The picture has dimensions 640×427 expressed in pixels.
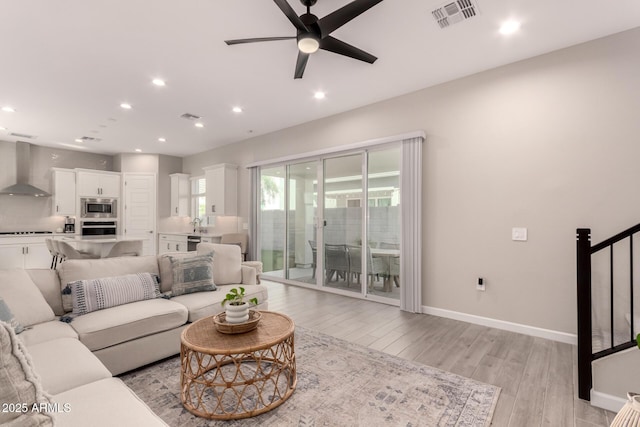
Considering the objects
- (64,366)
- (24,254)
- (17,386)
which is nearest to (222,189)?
(24,254)

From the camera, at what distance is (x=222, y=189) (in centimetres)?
663

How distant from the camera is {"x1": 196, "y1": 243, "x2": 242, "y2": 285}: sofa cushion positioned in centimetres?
350

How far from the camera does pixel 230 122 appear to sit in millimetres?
5551

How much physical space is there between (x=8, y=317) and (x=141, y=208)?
6541mm

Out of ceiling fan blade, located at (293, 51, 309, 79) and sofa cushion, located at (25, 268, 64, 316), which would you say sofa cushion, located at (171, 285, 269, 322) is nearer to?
sofa cushion, located at (25, 268, 64, 316)

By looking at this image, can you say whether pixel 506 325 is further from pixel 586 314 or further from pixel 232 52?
pixel 232 52

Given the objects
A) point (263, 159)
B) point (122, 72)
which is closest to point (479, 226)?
point (263, 159)

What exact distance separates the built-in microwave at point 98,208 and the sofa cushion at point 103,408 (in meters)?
7.52

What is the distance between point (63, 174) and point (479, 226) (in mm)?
8877

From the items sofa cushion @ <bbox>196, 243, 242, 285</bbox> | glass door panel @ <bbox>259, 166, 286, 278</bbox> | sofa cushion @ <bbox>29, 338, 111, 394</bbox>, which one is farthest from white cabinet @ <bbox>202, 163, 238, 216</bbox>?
sofa cushion @ <bbox>29, 338, 111, 394</bbox>

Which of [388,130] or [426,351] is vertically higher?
[388,130]

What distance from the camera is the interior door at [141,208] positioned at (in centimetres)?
779

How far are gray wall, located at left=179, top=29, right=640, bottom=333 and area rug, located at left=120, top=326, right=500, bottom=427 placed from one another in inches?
61.9

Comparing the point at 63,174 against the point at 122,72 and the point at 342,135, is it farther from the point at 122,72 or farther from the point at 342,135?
the point at 342,135
